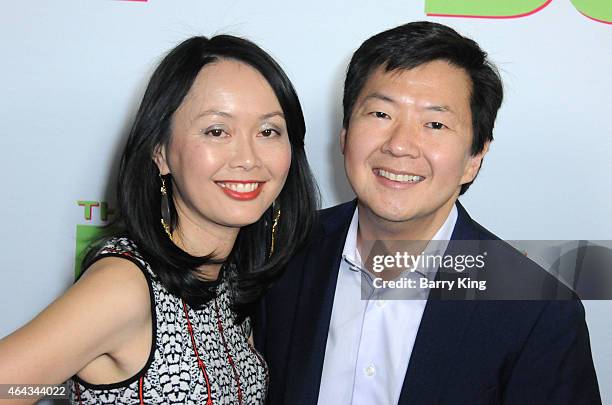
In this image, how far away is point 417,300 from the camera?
5.16 ft

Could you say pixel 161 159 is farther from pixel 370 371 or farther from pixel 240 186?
pixel 370 371

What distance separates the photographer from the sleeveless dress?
1.34 meters

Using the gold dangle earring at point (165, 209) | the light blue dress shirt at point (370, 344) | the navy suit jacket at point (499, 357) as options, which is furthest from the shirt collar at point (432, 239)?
the gold dangle earring at point (165, 209)

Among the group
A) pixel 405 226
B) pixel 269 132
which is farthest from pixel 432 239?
pixel 269 132

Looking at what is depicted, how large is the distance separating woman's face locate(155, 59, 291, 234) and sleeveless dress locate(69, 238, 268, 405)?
0.17m

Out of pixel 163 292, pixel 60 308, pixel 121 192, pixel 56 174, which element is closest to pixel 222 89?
pixel 121 192

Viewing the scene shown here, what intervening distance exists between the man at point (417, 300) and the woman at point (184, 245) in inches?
5.4

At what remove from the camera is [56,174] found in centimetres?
192

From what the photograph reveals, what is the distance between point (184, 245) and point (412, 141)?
507 millimetres

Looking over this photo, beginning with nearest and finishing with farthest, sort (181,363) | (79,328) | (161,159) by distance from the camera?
(79,328)
(181,363)
(161,159)

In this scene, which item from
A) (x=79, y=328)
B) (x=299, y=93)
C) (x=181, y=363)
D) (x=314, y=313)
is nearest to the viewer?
(x=79, y=328)

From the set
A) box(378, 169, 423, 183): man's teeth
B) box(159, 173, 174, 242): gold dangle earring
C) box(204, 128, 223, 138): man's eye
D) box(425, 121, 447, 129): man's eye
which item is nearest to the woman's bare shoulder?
box(159, 173, 174, 242): gold dangle earring

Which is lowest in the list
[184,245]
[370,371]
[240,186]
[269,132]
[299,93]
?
[370,371]

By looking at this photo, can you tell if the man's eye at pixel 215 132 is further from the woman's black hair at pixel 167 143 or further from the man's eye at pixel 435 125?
the man's eye at pixel 435 125
